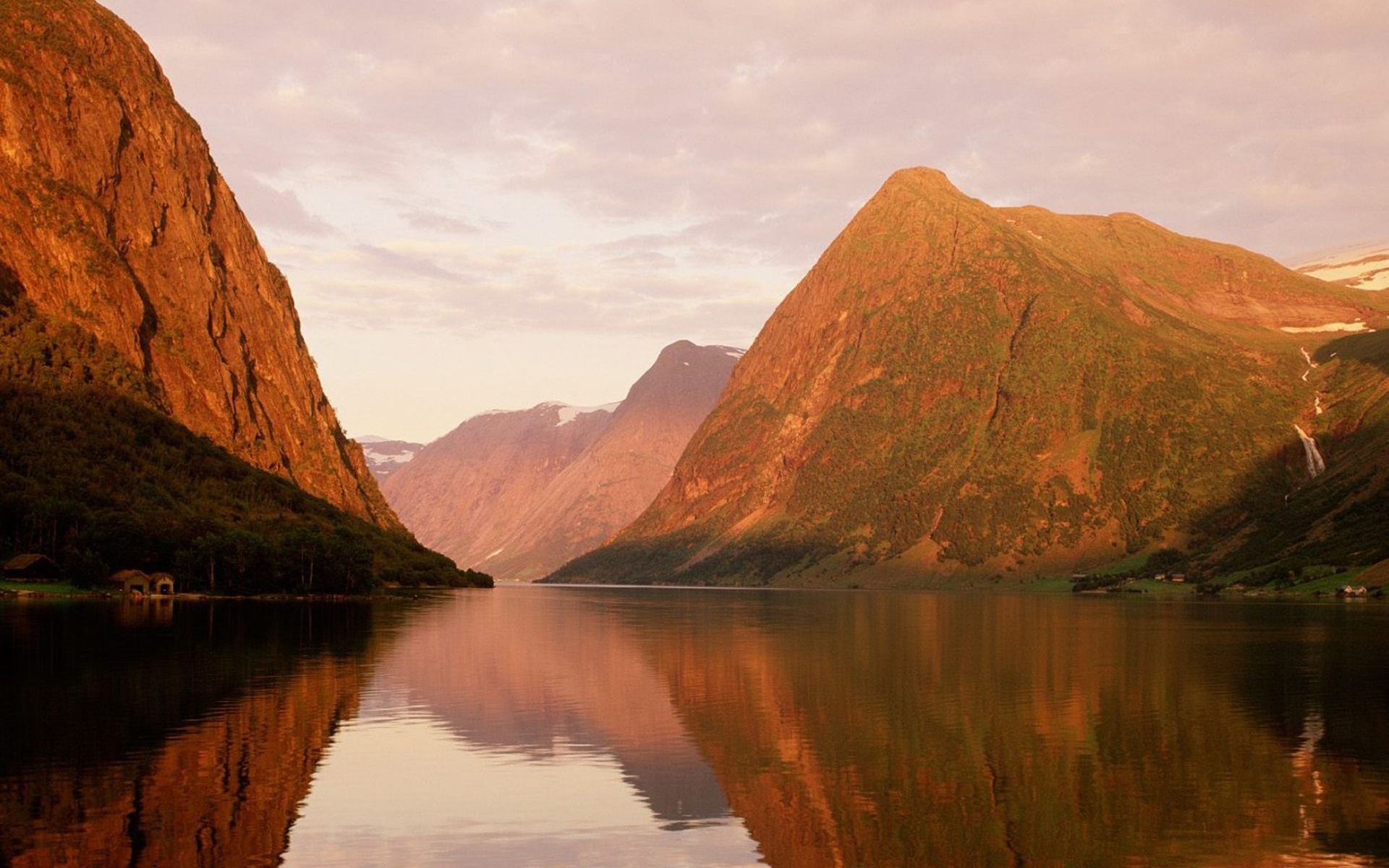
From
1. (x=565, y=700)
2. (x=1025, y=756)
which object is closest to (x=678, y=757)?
(x=1025, y=756)

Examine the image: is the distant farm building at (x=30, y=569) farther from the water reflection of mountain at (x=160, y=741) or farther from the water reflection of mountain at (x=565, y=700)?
the water reflection of mountain at (x=160, y=741)

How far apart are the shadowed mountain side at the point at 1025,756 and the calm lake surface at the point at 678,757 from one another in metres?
0.19

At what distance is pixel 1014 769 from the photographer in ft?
147

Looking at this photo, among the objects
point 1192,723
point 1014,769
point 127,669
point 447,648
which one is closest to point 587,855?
point 1014,769

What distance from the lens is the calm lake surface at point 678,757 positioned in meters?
33.6

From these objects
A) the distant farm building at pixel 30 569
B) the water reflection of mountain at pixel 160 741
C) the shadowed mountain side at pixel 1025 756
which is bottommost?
the shadowed mountain side at pixel 1025 756

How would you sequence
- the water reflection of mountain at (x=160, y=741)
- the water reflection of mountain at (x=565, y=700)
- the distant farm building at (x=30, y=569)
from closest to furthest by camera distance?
the water reflection of mountain at (x=160, y=741), the water reflection of mountain at (x=565, y=700), the distant farm building at (x=30, y=569)

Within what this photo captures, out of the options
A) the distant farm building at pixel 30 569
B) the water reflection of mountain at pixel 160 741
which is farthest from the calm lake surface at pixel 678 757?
the distant farm building at pixel 30 569

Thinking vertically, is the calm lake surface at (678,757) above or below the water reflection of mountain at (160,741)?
below

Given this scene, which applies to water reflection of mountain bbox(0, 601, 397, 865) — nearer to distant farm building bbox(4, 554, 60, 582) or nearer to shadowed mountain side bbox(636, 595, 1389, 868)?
shadowed mountain side bbox(636, 595, 1389, 868)

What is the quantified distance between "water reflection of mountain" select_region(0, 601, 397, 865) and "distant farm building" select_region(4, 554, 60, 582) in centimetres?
7416

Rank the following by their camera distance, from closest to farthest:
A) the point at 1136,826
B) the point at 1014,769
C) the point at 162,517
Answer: the point at 1136,826
the point at 1014,769
the point at 162,517

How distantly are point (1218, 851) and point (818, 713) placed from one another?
91.2ft

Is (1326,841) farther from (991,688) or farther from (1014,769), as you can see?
(991,688)
